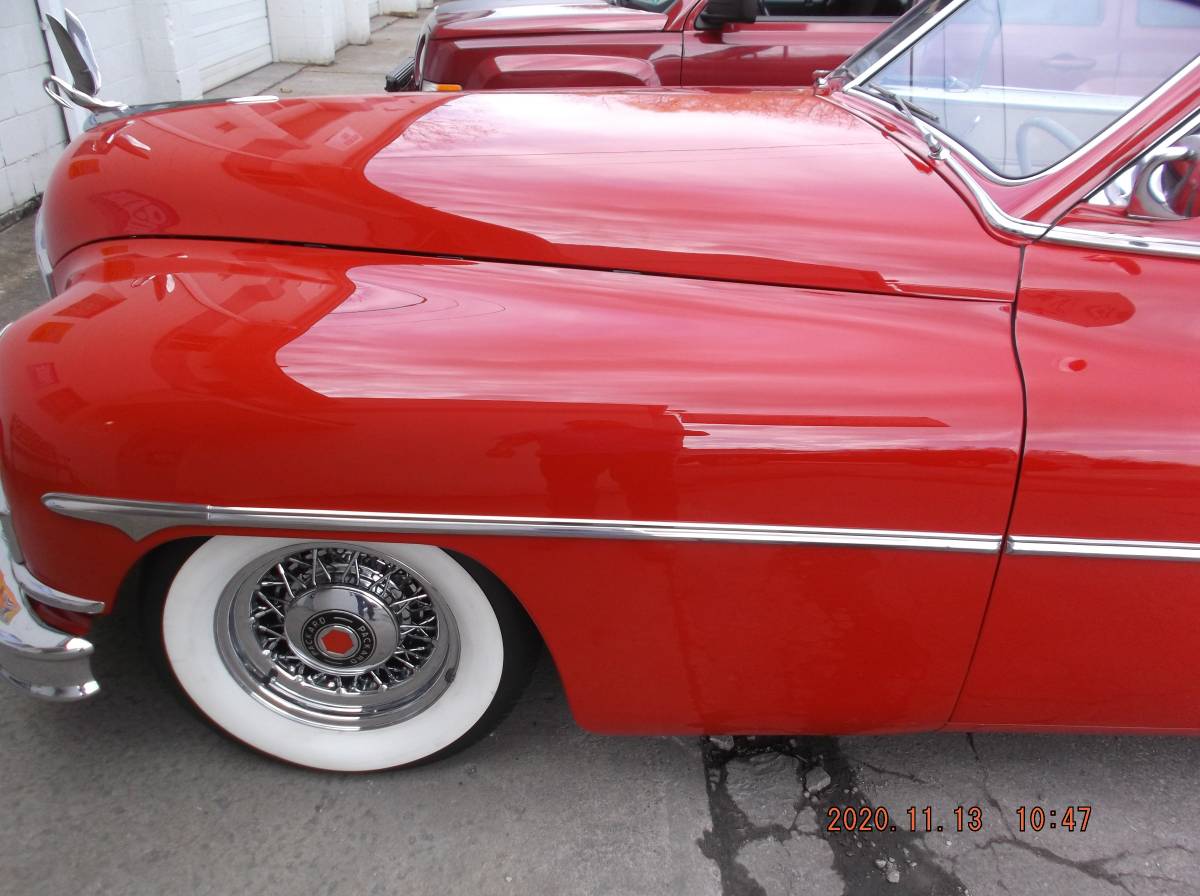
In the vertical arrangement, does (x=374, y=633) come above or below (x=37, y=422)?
below

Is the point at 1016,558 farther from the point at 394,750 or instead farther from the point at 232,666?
the point at 232,666

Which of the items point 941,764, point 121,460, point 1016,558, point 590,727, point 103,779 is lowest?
point 941,764

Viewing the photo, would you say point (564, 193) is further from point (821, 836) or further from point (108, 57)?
point (108, 57)

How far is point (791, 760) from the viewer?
2121mm

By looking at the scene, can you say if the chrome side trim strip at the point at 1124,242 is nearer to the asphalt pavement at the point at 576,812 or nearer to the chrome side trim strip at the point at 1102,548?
the chrome side trim strip at the point at 1102,548

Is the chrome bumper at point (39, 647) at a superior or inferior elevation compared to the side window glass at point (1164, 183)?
inferior

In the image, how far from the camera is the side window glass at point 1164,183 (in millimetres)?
1634

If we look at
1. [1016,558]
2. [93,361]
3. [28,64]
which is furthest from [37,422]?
[28,64]

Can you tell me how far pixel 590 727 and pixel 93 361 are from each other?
108 cm

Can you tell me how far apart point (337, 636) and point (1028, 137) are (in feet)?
5.52

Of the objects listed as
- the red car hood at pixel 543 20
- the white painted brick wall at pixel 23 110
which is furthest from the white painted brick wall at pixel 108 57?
the red car hood at pixel 543 20
